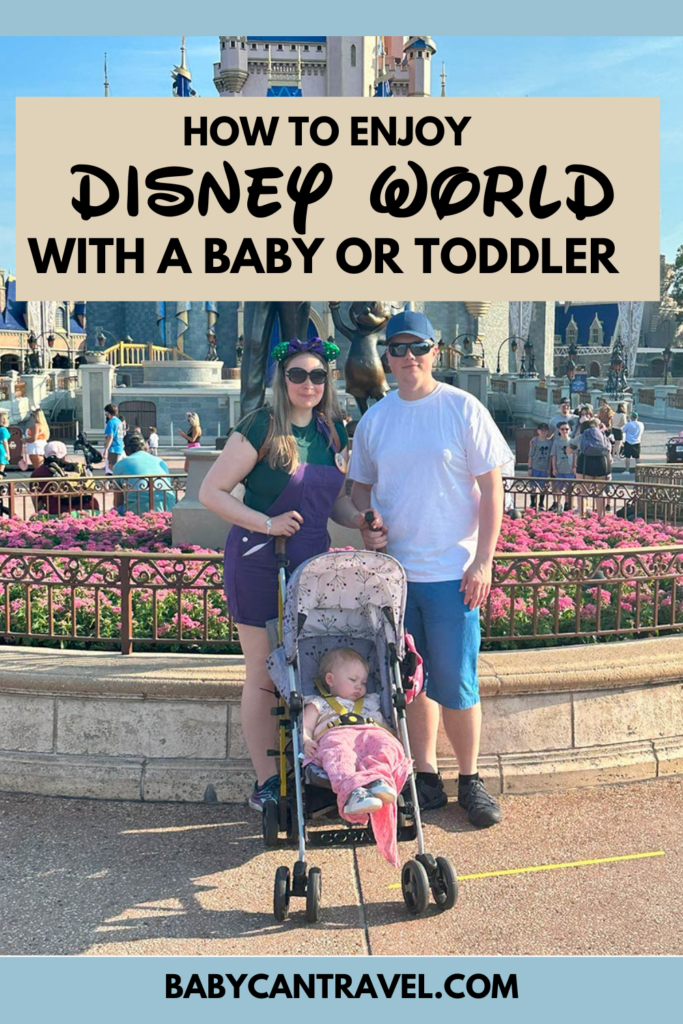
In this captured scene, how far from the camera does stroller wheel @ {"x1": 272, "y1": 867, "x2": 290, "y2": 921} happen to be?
11.4 ft

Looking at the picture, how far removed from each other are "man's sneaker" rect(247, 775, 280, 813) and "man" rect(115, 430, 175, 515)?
19.9ft

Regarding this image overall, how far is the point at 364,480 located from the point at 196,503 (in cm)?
353

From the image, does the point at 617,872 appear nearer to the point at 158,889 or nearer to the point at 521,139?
the point at 158,889

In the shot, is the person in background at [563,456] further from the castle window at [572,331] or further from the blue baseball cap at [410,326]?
the castle window at [572,331]

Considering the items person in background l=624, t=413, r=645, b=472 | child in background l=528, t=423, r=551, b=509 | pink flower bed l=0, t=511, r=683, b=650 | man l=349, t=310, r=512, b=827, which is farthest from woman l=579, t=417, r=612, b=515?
man l=349, t=310, r=512, b=827

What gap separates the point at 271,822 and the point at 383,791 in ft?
1.87

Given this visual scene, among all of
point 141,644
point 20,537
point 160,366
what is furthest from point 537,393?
point 141,644

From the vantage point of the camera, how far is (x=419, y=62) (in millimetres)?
55094

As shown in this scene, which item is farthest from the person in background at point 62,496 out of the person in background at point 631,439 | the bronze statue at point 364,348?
the person in background at point 631,439

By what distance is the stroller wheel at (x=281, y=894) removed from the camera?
3.47 metres

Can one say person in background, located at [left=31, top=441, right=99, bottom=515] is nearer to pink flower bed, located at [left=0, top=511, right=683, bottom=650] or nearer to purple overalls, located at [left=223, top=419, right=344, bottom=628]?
pink flower bed, located at [left=0, top=511, right=683, bottom=650]

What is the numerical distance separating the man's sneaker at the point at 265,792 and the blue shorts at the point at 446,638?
75cm

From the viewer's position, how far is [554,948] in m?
3.36

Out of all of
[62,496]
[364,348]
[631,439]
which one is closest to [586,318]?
[631,439]
